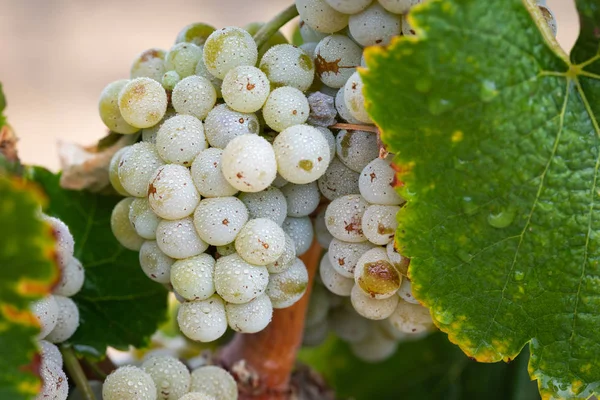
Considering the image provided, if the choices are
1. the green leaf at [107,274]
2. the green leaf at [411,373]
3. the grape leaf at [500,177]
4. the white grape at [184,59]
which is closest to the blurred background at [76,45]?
the green leaf at [411,373]

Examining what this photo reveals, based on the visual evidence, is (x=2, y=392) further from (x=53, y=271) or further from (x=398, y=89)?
(x=398, y=89)

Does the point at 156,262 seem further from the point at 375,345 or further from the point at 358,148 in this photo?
the point at 375,345

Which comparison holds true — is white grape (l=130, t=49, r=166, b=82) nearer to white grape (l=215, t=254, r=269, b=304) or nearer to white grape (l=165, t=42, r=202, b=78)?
white grape (l=165, t=42, r=202, b=78)

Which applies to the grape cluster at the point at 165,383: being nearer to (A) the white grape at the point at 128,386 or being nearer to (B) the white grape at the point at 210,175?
(A) the white grape at the point at 128,386

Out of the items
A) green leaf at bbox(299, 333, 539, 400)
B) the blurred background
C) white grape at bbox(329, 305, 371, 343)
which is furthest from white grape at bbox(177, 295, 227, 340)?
the blurred background

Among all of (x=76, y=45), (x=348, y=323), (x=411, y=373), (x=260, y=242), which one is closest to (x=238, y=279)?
(x=260, y=242)

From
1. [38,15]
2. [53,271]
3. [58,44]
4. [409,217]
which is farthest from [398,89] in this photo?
[38,15]

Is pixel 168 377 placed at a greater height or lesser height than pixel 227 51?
lesser
